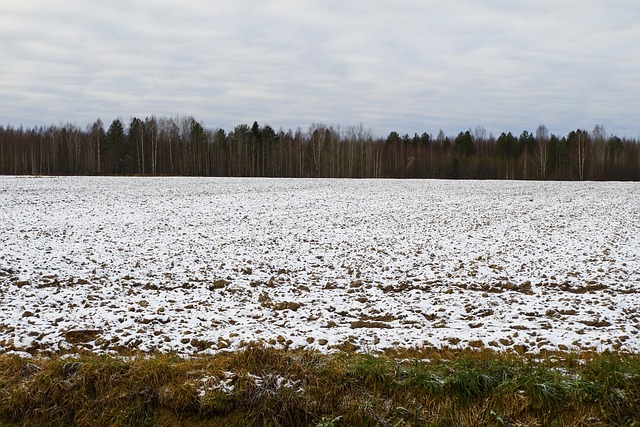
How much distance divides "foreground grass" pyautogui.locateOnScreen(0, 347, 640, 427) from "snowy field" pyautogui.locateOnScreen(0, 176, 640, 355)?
1645 millimetres

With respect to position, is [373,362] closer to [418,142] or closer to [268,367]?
[268,367]

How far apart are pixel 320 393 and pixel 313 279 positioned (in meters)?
6.46

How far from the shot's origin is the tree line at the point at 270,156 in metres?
70.0

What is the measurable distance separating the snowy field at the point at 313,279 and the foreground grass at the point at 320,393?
1645 mm

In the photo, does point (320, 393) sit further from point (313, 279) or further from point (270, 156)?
point (270, 156)

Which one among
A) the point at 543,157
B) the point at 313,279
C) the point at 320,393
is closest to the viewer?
the point at 320,393

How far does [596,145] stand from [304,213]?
72.7 metres

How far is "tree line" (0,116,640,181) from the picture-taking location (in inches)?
2756

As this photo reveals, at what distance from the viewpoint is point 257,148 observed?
73.1m

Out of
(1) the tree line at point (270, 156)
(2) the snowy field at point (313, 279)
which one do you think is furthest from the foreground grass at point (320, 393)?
(1) the tree line at point (270, 156)

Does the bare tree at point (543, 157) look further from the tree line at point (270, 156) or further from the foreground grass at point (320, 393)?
the foreground grass at point (320, 393)

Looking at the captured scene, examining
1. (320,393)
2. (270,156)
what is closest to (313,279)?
(320,393)

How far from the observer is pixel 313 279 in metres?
12.3

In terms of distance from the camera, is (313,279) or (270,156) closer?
(313,279)
